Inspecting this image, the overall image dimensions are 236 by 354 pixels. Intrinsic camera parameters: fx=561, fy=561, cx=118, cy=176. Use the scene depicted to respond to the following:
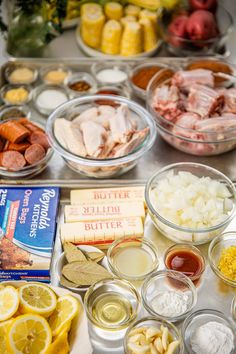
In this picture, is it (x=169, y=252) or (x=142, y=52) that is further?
(x=142, y=52)

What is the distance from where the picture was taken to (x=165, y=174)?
184 cm

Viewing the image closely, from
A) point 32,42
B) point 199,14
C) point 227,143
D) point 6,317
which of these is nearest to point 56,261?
point 6,317

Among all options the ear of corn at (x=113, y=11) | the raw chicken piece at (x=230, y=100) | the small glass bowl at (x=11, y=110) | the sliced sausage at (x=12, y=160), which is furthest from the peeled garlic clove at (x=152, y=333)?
the ear of corn at (x=113, y=11)

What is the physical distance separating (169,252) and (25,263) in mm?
422

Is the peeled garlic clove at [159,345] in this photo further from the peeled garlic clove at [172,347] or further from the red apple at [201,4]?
the red apple at [201,4]

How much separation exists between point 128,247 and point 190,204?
0.23 m

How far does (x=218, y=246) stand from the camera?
1.69m

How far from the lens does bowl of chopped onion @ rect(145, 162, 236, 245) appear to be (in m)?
1.67

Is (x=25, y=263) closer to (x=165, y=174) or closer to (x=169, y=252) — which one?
(x=169, y=252)

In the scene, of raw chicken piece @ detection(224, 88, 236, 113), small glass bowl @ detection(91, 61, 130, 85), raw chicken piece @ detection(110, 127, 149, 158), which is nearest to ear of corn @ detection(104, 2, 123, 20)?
small glass bowl @ detection(91, 61, 130, 85)

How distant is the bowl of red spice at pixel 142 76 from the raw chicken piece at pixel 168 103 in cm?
17

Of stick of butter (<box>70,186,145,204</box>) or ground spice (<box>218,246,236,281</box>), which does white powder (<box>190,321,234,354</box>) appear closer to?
ground spice (<box>218,246,236,281</box>)

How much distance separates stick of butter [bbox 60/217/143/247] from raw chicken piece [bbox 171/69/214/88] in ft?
2.00

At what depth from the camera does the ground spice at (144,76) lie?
2215mm
